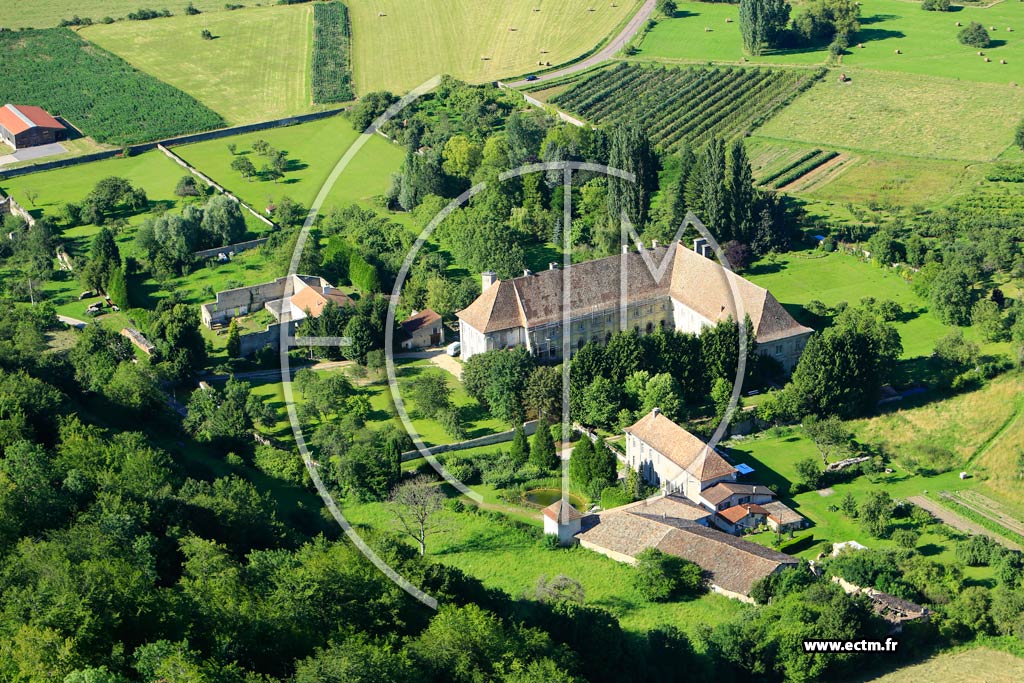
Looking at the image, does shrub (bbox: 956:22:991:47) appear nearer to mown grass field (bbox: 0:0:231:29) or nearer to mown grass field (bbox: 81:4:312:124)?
mown grass field (bbox: 81:4:312:124)

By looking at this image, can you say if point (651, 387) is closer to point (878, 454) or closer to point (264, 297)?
point (878, 454)

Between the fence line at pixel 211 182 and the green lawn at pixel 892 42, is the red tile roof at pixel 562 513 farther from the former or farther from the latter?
the green lawn at pixel 892 42

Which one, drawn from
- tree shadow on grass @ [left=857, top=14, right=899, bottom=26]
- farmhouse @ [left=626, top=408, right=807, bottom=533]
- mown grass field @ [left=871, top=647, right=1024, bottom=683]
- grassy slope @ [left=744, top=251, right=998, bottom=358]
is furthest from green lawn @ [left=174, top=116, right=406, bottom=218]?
mown grass field @ [left=871, top=647, right=1024, bottom=683]

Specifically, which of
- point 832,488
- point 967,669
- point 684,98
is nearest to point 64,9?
point 684,98

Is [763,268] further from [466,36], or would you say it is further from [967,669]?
[466,36]

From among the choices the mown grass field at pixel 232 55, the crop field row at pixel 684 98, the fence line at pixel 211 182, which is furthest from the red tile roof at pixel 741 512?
the mown grass field at pixel 232 55

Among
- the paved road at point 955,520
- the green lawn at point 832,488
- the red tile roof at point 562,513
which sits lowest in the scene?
the green lawn at point 832,488
